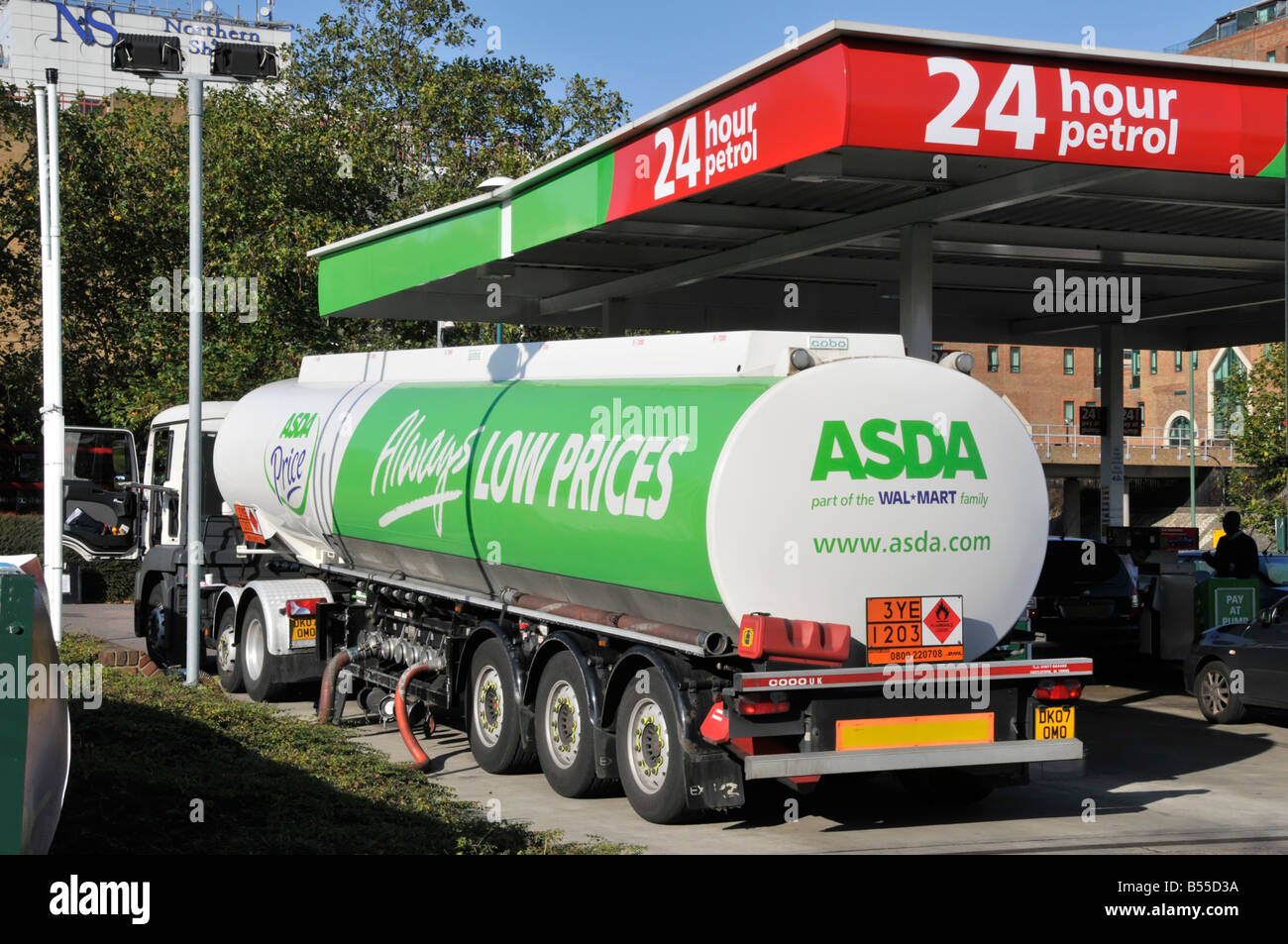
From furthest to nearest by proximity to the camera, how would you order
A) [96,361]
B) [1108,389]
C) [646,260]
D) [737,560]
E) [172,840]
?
[96,361]
[1108,389]
[646,260]
[737,560]
[172,840]

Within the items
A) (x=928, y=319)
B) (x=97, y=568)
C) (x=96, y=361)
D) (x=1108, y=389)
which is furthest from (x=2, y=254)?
(x=928, y=319)

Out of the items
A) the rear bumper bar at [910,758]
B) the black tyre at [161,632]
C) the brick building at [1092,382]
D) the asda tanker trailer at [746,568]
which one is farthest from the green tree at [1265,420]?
the rear bumper bar at [910,758]

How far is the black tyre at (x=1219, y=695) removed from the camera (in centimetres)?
1519

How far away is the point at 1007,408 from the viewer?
10.1 meters

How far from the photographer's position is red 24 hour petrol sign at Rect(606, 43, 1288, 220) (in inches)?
Answer: 419

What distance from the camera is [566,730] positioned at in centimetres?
1151

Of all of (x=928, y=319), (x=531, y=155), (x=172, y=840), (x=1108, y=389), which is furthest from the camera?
(x=531, y=155)

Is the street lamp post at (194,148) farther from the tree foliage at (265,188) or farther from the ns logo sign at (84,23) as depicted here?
the ns logo sign at (84,23)

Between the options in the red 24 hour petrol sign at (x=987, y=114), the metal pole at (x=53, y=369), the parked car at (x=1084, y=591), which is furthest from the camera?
the parked car at (x=1084, y=591)

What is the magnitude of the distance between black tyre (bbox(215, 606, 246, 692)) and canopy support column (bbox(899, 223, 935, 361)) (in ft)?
28.1

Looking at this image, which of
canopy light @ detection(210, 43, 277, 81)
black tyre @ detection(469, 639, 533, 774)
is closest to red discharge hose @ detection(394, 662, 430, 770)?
black tyre @ detection(469, 639, 533, 774)

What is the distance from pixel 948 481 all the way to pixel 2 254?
3143 centimetres

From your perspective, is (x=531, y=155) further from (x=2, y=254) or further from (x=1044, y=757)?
(x=1044, y=757)

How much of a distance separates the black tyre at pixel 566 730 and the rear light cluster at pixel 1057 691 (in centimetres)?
314
